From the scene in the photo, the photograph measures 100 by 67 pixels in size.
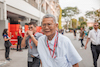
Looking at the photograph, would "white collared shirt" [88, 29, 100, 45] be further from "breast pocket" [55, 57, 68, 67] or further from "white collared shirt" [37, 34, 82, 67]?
"breast pocket" [55, 57, 68, 67]

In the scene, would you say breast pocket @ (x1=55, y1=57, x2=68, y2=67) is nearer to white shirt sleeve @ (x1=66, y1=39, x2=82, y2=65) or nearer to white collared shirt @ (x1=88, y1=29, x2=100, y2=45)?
white shirt sleeve @ (x1=66, y1=39, x2=82, y2=65)

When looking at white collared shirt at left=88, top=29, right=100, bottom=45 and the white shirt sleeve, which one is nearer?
the white shirt sleeve

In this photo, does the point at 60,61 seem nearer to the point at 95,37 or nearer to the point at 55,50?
the point at 55,50

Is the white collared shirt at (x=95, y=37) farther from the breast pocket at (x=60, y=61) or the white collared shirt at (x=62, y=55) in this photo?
the breast pocket at (x=60, y=61)

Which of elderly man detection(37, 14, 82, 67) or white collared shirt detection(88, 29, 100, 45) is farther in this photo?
white collared shirt detection(88, 29, 100, 45)

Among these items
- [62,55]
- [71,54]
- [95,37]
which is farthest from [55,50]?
[95,37]

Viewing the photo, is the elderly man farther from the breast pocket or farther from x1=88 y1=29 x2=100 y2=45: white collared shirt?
x1=88 y1=29 x2=100 y2=45: white collared shirt

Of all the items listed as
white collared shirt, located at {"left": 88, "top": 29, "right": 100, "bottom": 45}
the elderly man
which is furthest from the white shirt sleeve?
white collared shirt, located at {"left": 88, "top": 29, "right": 100, "bottom": 45}

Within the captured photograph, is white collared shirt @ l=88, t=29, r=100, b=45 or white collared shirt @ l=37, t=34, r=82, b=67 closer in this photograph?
white collared shirt @ l=37, t=34, r=82, b=67

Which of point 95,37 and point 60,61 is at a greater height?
point 95,37

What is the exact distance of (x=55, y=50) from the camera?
1.65 metres

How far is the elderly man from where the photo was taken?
1641 mm

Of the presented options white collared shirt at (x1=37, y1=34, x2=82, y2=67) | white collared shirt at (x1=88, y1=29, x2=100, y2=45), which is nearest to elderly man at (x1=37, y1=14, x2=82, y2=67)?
white collared shirt at (x1=37, y1=34, x2=82, y2=67)

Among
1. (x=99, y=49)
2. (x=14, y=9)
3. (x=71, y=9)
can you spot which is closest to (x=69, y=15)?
(x=71, y=9)
